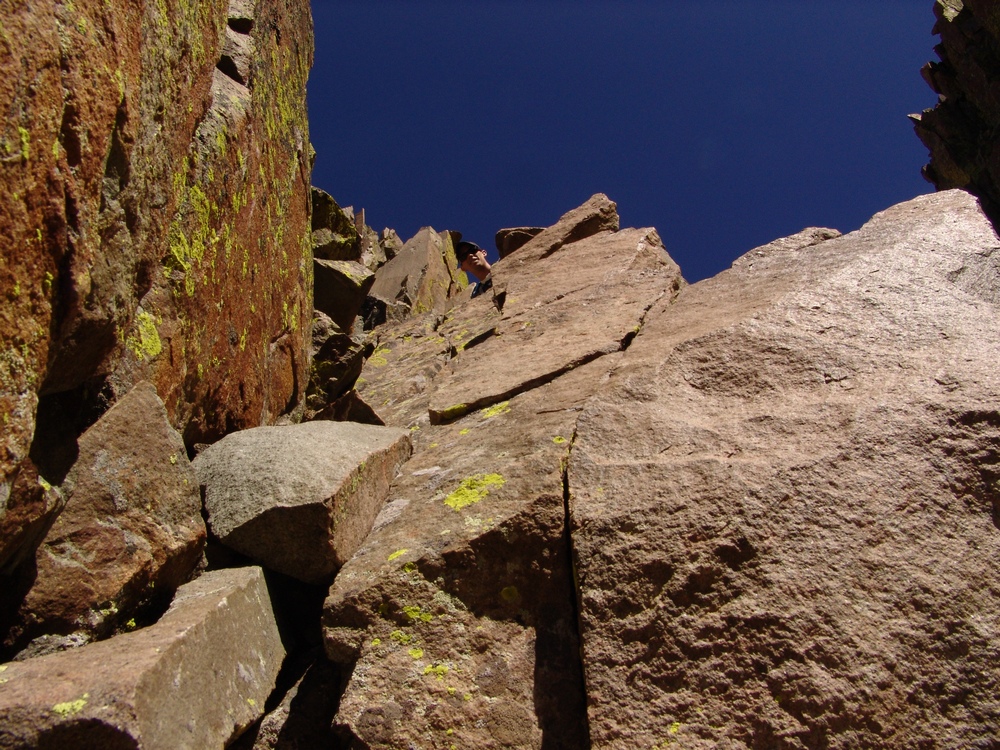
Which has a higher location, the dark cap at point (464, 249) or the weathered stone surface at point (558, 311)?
the dark cap at point (464, 249)

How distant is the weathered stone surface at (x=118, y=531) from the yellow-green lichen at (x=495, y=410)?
2435 millimetres

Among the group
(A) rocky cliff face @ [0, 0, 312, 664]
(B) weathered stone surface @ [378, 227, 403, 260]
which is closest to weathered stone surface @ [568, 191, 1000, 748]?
(A) rocky cliff face @ [0, 0, 312, 664]

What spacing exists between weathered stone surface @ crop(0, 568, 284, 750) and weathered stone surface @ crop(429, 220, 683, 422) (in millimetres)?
2809

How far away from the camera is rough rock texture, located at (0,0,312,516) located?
2834mm

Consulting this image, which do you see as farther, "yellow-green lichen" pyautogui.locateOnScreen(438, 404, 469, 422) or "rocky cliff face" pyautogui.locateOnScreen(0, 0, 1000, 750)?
"yellow-green lichen" pyautogui.locateOnScreen(438, 404, 469, 422)

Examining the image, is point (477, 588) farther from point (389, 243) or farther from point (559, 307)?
point (389, 243)

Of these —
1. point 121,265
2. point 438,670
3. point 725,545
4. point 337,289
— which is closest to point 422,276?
point 337,289

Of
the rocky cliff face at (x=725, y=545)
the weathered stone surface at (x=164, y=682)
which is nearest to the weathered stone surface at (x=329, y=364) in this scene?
the rocky cliff face at (x=725, y=545)

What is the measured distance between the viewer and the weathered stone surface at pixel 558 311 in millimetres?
6637

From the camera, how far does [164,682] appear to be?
3.22 meters

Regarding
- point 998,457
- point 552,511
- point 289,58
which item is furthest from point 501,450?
point 289,58

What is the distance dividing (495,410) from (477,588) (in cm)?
220

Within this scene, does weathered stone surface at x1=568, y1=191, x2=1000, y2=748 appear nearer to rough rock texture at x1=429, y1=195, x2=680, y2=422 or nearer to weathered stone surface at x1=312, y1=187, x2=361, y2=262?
rough rock texture at x1=429, y1=195, x2=680, y2=422

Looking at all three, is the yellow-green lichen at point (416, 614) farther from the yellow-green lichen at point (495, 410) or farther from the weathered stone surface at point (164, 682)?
the yellow-green lichen at point (495, 410)
